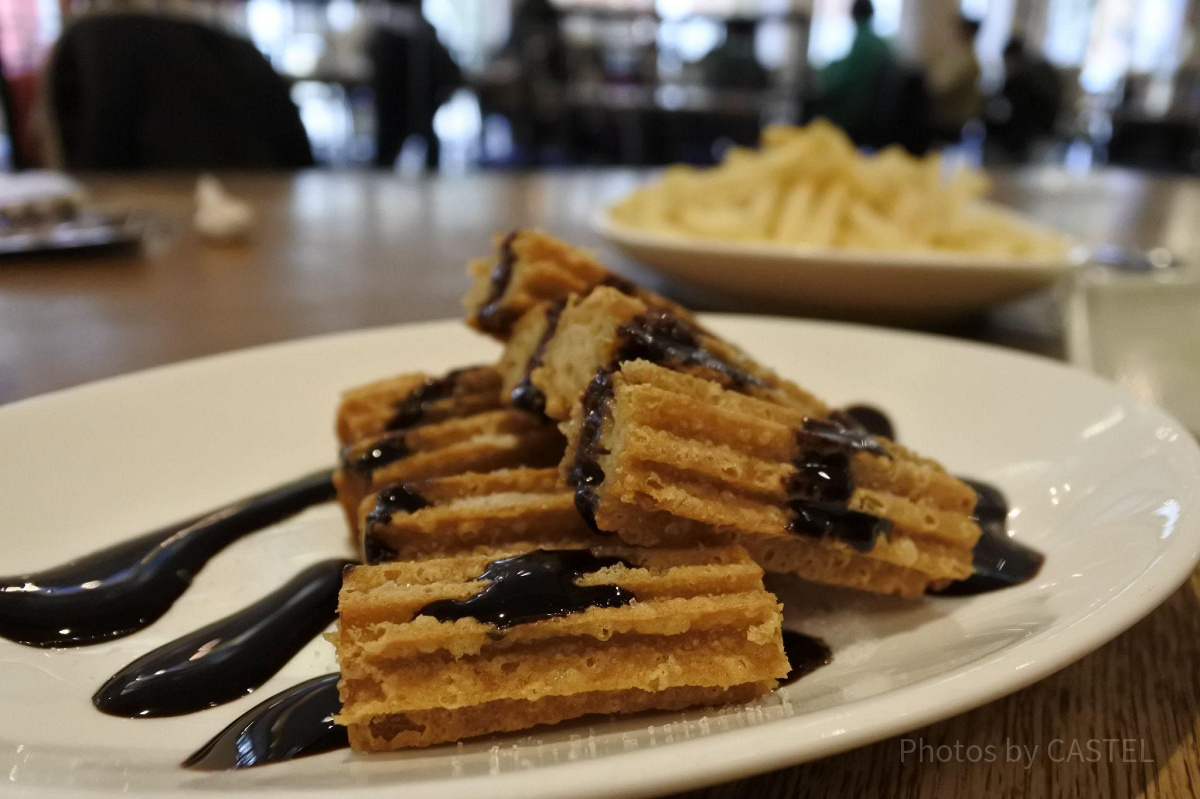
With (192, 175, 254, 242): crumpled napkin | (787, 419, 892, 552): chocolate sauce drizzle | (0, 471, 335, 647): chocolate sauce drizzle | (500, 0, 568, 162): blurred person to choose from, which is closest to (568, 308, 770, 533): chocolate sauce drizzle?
(787, 419, 892, 552): chocolate sauce drizzle

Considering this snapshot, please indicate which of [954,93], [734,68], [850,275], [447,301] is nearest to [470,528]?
[850,275]

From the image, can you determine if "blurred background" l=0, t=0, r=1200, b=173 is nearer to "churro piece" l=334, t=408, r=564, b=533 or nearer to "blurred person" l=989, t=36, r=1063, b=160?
"blurred person" l=989, t=36, r=1063, b=160

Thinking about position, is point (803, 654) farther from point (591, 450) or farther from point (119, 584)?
point (119, 584)

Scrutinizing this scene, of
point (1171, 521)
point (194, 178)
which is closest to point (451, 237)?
point (194, 178)

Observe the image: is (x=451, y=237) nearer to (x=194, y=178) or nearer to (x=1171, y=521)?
(x=194, y=178)

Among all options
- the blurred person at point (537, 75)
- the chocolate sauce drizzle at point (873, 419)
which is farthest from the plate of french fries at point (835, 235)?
the blurred person at point (537, 75)

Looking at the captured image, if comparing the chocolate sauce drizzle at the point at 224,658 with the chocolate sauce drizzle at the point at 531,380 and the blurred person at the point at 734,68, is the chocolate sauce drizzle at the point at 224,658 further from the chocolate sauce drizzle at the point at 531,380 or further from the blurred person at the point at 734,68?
the blurred person at the point at 734,68
